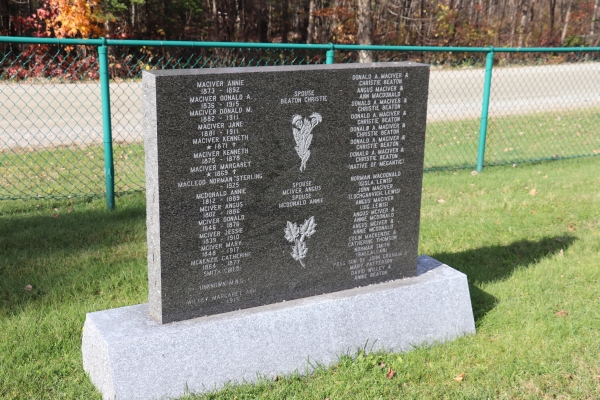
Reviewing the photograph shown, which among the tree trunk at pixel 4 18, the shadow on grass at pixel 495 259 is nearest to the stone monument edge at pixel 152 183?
the shadow on grass at pixel 495 259

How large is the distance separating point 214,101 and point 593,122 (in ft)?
37.7

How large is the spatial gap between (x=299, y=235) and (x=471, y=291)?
1.74 meters

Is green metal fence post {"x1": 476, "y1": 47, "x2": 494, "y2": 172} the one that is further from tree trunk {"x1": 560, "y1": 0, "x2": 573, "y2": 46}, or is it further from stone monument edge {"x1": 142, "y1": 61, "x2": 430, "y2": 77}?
tree trunk {"x1": 560, "y1": 0, "x2": 573, "y2": 46}

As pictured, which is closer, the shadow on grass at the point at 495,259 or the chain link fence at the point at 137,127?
the shadow on grass at the point at 495,259

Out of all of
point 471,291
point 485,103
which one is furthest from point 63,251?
point 485,103

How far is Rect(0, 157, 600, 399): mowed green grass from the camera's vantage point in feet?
12.6

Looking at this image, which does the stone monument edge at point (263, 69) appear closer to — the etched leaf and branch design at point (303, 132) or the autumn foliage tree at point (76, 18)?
the etched leaf and branch design at point (303, 132)

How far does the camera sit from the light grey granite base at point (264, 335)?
357 cm

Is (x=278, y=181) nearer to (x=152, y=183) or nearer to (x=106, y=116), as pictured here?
(x=152, y=183)

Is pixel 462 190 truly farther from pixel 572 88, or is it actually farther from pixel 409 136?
pixel 572 88

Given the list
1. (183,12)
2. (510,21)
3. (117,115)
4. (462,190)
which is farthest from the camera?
(510,21)

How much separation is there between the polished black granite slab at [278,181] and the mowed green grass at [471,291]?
0.60 m

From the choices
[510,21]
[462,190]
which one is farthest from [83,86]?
[510,21]

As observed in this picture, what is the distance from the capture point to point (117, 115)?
12.7m
